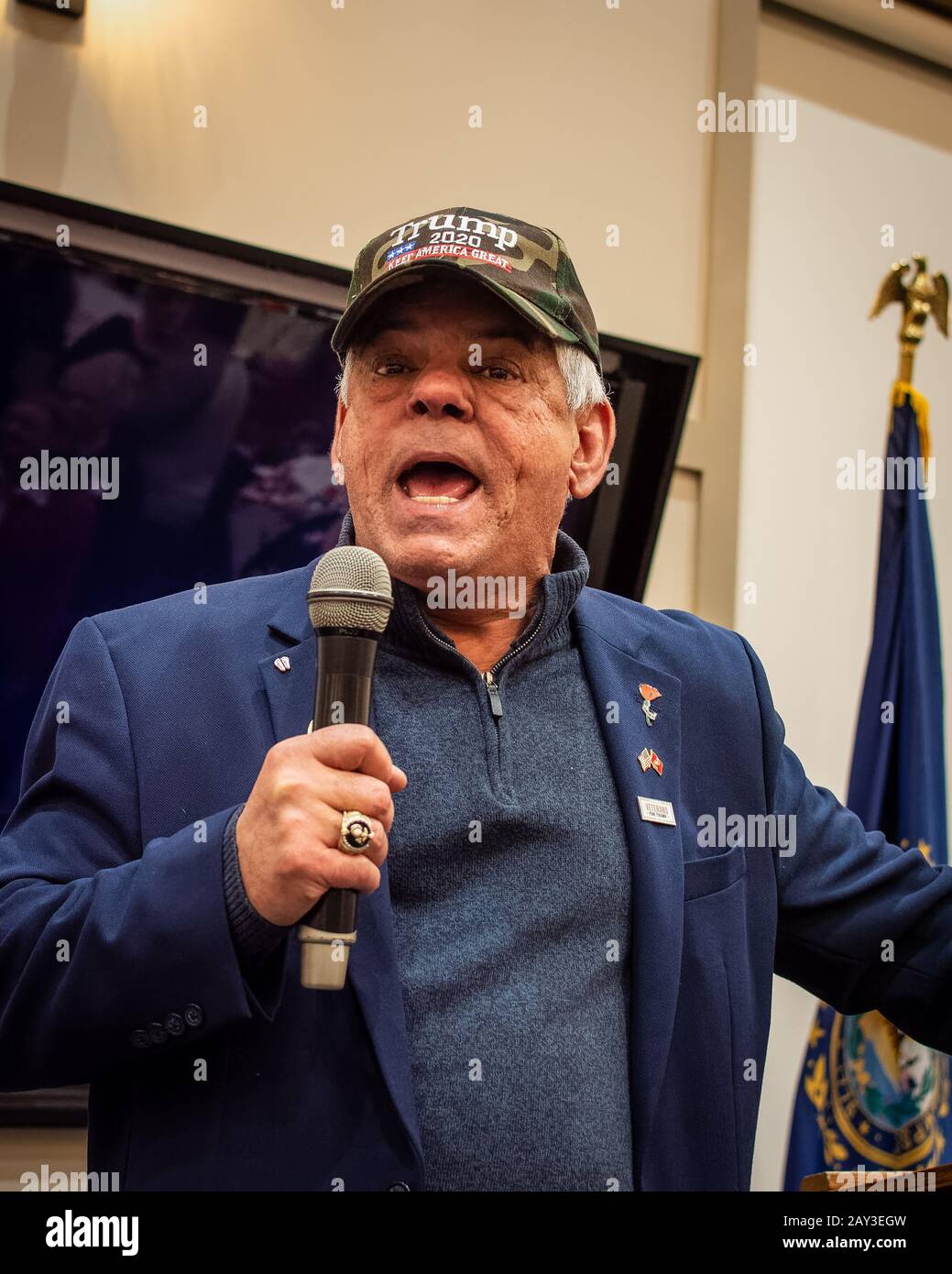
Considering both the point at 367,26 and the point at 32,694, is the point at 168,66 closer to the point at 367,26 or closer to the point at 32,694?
the point at 367,26

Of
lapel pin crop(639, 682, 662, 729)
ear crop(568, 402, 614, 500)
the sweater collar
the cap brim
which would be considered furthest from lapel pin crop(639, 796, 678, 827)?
the cap brim

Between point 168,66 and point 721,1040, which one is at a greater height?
point 168,66

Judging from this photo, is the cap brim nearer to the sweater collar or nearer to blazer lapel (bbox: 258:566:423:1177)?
the sweater collar

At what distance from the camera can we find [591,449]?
7.07 feet

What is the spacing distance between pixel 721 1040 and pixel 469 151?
234 centimetres

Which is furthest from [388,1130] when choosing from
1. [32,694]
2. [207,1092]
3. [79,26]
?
[79,26]

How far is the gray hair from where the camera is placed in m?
1.96

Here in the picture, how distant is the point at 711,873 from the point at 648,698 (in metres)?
0.26

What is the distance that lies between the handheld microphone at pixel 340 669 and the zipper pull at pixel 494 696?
51 cm

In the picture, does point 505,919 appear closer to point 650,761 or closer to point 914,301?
point 650,761

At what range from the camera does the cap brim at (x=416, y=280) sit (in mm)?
1798

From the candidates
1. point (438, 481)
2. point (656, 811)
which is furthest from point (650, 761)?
point (438, 481)

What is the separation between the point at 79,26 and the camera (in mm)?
2826
